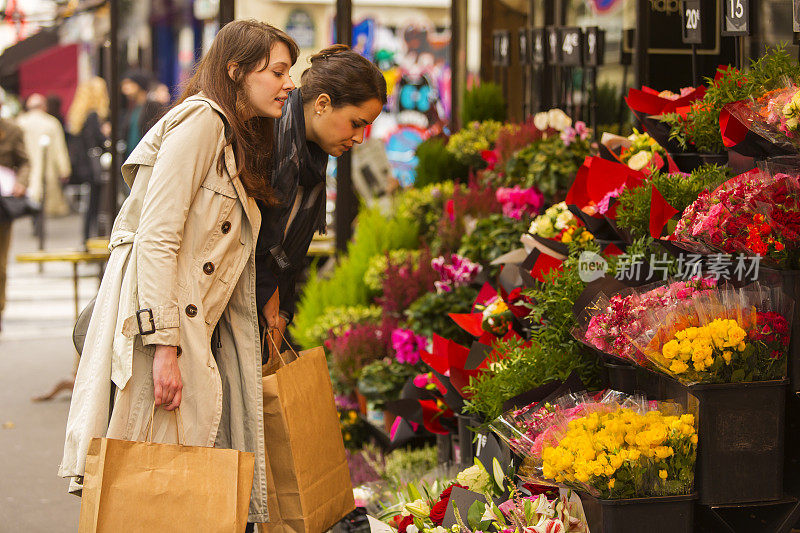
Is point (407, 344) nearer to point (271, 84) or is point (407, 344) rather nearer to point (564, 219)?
point (564, 219)

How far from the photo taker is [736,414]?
2402 millimetres

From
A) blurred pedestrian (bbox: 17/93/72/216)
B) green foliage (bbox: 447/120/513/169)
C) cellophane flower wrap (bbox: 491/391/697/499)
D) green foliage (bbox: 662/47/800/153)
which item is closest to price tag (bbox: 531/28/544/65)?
green foliage (bbox: 447/120/513/169)

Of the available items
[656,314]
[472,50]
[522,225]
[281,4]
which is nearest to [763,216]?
[656,314]

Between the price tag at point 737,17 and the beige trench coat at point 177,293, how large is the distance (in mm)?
1538

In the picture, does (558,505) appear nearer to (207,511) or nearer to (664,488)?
(664,488)

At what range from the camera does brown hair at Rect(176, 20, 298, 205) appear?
2627 millimetres

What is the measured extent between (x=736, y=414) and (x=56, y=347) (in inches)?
254

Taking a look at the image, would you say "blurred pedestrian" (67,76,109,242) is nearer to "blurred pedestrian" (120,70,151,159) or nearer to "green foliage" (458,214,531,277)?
"blurred pedestrian" (120,70,151,159)

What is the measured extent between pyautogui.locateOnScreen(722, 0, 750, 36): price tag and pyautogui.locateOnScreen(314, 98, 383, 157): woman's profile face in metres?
1.11

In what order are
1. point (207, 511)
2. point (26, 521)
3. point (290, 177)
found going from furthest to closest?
point (26, 521) → point (290, 177) → point (207, 511)

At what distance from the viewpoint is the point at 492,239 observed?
4605 mm

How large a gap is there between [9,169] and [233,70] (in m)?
6.55

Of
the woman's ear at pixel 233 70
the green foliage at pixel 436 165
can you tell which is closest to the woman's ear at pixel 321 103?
the woman's ear at pixel 233 70

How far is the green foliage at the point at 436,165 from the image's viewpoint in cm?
598
